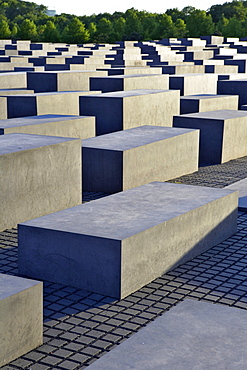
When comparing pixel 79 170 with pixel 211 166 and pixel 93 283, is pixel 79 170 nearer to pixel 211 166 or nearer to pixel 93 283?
pixel 93 283

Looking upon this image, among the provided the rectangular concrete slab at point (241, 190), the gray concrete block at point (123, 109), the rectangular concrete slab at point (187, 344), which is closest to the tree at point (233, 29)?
the gray concrete block at point (123, 109)

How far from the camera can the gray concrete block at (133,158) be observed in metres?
10.9

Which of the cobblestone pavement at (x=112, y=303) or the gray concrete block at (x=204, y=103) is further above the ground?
the gray concrete block at (x=204, y=103)

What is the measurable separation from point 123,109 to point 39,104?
2.33 m

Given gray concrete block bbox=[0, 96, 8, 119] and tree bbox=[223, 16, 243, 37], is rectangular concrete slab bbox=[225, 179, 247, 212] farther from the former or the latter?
tree bbox=[223, 16, 243, 37]

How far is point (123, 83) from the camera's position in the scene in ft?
58.1

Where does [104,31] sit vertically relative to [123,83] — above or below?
above

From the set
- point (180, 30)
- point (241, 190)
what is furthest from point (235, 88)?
point (180, 30)

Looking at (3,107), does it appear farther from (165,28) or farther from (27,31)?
(165,28)

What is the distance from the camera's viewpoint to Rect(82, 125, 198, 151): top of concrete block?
11236mm

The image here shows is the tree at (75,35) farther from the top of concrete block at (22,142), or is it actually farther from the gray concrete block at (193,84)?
the top of concrete block at (22,142)

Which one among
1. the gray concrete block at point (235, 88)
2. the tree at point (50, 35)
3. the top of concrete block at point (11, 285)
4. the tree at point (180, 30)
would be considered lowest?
the top of concrete block at point (11, 285)

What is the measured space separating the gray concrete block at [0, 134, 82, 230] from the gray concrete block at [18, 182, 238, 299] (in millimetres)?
1655

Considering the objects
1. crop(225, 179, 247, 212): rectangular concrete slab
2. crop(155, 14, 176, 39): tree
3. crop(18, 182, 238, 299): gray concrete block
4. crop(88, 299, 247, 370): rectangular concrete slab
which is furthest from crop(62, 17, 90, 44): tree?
crop(88, 299, 247, 370): rectangular concrete slab
